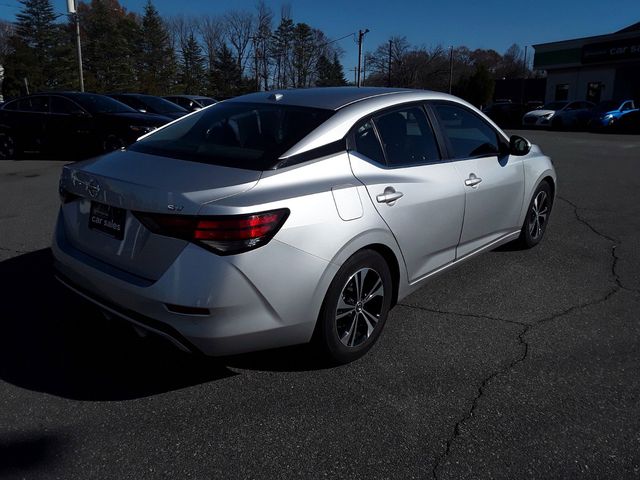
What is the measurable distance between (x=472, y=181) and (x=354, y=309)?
1529mm

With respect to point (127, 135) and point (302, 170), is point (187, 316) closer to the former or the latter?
point (302, 170)

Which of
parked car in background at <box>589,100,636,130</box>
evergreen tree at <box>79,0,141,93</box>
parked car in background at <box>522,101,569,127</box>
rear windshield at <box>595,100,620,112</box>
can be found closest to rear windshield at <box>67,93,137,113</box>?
parked car in background at <box>589,100,636,130</box>

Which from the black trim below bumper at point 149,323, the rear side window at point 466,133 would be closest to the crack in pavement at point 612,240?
the rear side window at point 466,133

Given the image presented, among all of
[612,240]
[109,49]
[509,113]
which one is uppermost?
[109,49]

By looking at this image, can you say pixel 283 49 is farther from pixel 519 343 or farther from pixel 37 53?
pixel 519 343

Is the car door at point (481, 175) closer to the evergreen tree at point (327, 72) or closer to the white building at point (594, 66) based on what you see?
the white building at point (594, 66)

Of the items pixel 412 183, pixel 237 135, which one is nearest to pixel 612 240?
pixel 412 183

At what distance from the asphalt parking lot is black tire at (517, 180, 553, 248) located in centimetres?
82

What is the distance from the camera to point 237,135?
3.37 m

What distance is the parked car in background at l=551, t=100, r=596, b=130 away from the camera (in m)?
27.4

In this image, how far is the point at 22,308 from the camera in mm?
3920

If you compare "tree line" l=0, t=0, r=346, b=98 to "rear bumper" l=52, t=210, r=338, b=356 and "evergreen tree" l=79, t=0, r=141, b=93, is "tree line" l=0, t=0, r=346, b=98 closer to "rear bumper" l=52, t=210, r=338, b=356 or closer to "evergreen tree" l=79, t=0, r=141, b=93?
"evergreen tree" l=79, t=0, r=141, b=93

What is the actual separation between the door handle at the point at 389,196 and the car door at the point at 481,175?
2.77 feet

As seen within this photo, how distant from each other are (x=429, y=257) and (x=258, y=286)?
152cm
